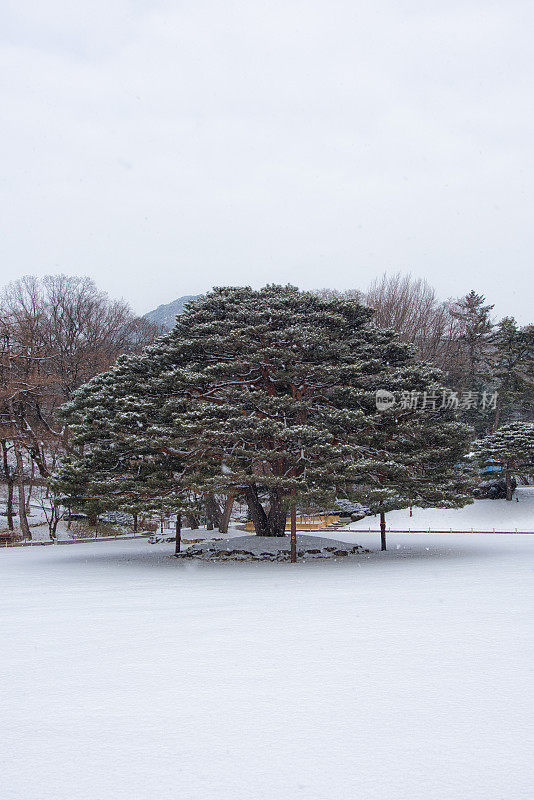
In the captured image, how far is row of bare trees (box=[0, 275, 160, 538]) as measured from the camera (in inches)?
1266

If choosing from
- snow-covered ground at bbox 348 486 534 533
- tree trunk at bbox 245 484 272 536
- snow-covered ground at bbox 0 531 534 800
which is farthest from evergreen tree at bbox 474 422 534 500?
snow-covered ground at bbox 0 531 534 800

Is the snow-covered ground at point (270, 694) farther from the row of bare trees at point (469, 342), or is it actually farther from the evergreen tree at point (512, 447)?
the row of bare trees at point (469, 342)

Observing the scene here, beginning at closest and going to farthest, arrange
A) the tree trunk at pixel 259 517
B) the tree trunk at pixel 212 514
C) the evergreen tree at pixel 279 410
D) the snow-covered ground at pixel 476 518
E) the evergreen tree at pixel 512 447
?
the evergreen tree at pixel 279 410
the tree trunk at pixel 259 517
the tree trunk at pixel 212 514
the evergreen tree at pixel 512 447
the snow-covered ground at pixel 476 518

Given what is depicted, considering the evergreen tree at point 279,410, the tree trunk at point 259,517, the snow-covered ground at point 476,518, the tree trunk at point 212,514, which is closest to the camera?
the evergreen tree at point 279,410

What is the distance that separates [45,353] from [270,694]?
3142cm

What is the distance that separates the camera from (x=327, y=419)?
2238 cm

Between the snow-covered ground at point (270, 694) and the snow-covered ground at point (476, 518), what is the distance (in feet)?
88.4

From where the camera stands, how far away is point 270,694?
7.07m

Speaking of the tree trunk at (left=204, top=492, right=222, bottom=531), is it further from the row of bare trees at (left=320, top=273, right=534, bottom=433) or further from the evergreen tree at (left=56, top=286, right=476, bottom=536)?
the row of bare trees at (left=320, top=273, right=534, bottom=433)

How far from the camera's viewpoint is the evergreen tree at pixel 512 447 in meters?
39.3

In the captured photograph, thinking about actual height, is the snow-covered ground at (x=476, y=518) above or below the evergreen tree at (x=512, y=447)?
below

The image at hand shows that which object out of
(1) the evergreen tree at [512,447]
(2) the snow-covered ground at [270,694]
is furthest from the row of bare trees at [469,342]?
(2) the snow-covered ground at [270,694]

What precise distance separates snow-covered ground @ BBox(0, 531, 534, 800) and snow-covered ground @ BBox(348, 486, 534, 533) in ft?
88.4

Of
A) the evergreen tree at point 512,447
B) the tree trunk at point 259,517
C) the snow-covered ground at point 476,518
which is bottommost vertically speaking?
the snow-covered ground at point 476,518
